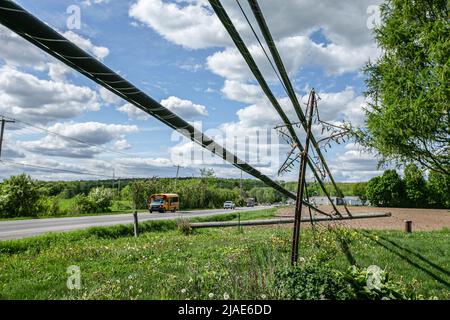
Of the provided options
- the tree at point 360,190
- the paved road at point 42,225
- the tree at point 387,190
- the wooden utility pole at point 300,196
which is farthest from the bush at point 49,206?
the tree at point 360,190

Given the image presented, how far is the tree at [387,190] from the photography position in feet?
177

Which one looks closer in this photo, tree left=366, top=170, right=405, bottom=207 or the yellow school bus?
the yellow school bus

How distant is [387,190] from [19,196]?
50718mm

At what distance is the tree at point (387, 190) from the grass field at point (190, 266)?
142 ft

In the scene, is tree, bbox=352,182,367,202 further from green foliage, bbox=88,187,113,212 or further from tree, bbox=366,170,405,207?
green foliage, bbox=88,187,113,212

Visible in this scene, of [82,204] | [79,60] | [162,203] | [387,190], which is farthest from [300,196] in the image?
[387,190]

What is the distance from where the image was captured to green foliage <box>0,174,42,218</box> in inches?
1214

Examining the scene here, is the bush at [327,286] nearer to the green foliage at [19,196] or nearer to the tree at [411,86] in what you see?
the tree at [411,86]

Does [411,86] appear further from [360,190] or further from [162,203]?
[360,190]

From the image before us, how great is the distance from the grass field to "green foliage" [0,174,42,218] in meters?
20.3

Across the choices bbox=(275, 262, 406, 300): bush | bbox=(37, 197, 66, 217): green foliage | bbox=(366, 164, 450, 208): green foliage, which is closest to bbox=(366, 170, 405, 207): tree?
bbox=(366, 164, 450, 208): green foliage

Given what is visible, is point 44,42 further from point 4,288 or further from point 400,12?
point 400,12
